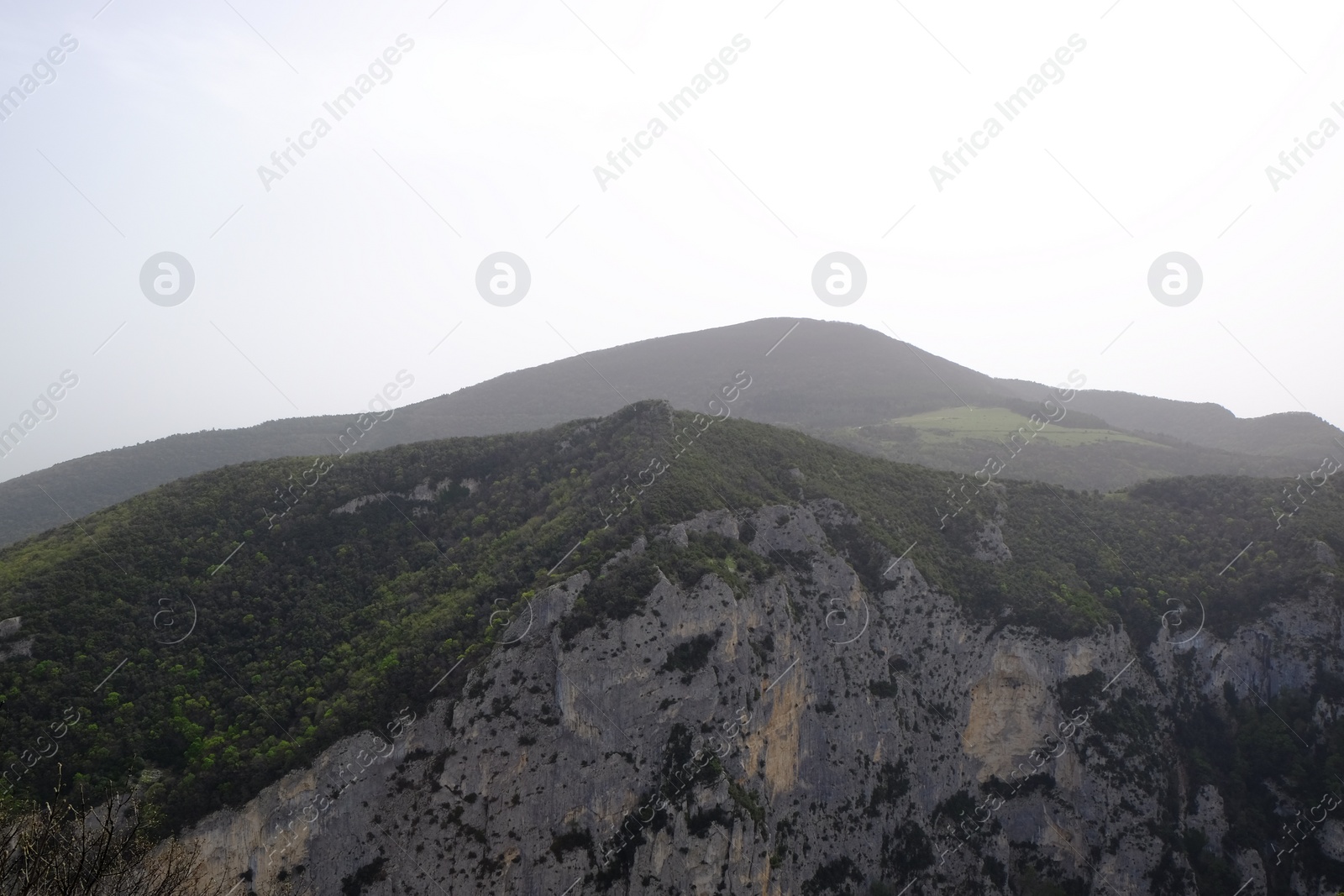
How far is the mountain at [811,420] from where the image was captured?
218 ft

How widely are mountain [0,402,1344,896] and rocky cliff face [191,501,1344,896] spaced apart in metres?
0.10

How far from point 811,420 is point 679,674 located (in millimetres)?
77456

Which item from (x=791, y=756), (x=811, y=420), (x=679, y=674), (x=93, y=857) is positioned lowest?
(x=791, y=756)

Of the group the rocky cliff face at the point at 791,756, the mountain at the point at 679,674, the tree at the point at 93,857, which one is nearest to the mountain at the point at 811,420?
the mountain at the point at 679,674

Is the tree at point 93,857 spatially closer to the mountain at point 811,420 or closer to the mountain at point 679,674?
the mountain at point 679,674

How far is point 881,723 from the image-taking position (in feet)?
94.4

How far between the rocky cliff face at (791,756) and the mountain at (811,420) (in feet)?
122

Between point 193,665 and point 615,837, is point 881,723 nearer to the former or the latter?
point 615,837

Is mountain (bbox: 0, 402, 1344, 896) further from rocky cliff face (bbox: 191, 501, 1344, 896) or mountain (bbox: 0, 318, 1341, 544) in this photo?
mountain (bbox: 0, 318, 1341, 544)

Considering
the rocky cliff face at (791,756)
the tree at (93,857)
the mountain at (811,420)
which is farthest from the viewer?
the mountain at (811,420)

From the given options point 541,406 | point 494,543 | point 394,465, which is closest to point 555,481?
point 494,543

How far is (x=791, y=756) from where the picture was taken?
26.8 metres

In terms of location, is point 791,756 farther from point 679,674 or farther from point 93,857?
point 93,857

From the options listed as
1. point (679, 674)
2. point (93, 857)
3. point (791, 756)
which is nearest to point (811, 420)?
point (791, 756)
